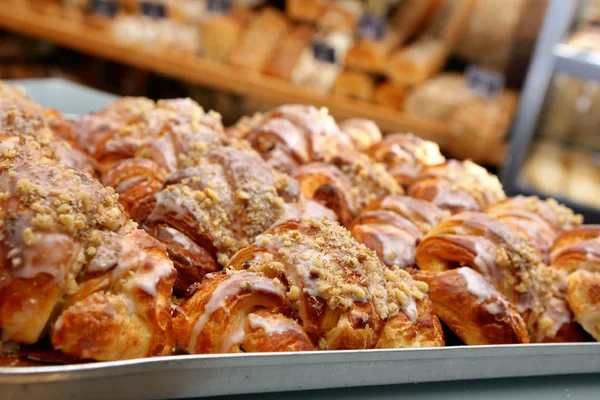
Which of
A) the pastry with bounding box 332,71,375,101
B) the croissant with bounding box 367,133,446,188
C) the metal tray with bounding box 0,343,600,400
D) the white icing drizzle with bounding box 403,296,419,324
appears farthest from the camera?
the pastry with bounding box 332,71,375,101

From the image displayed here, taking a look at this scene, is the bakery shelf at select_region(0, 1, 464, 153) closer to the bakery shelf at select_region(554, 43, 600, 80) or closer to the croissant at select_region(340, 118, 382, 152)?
the bakery shelf at select_region(554, 43, 600, 80)

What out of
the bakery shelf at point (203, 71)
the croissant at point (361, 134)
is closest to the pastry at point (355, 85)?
the bakery shelf at point (203, 71)

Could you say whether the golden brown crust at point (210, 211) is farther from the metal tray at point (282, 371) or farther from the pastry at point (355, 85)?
the pastry at point (355, 85)

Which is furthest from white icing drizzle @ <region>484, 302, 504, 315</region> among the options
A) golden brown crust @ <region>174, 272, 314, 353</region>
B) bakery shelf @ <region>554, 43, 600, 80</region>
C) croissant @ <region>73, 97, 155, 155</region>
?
bakery shelf @ <region>554, 43, 600, 80</region>

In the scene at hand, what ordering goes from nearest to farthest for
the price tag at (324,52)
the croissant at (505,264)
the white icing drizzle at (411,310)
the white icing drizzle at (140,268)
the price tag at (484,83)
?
1. the white icing drizzle at (140,268)
2. the white icing drizzle at (411,310)
3. the croissant at (505,264)
4. the price tag at (484,83)
5. the price tag at (324,52)

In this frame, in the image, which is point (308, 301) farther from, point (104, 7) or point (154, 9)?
point (104, 7)

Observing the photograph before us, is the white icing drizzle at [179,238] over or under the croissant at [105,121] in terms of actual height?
under

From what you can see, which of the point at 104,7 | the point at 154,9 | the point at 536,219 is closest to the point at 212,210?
the point at 536,219
